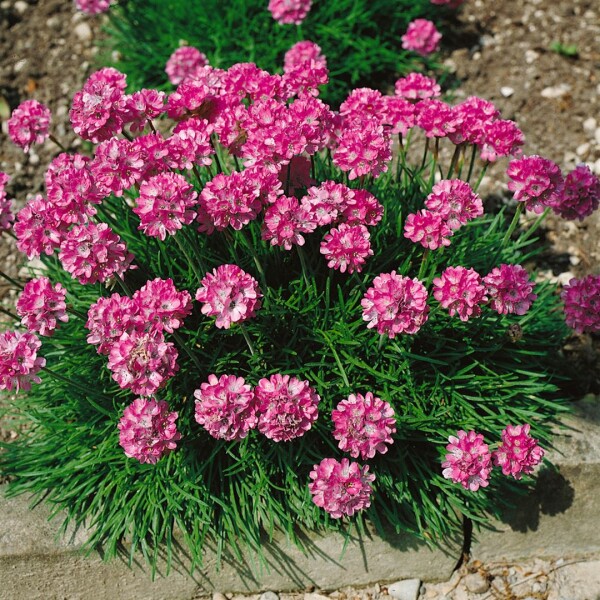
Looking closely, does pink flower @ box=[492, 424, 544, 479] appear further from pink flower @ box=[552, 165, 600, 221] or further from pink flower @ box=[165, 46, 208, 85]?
pink flower @ box=[165, 46, 208, 85]

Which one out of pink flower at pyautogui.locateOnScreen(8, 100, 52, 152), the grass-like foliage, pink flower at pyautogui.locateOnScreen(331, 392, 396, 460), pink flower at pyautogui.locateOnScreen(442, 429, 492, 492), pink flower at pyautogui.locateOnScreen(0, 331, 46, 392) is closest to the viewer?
pink flower at pyautogui.locateOnScreen(0, 331, 46, 392)

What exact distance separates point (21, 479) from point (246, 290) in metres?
1.48

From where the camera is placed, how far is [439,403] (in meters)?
2.90

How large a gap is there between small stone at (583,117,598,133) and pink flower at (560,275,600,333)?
1.78 meters

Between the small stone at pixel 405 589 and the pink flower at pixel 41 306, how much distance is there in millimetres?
1729

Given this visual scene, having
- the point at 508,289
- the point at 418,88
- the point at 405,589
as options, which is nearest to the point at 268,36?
the point at 418,88

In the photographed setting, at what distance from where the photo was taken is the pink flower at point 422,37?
167 inches

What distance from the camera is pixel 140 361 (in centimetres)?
222

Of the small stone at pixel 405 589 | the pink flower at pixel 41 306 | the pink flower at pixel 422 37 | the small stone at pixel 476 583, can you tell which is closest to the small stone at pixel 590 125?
the pink flower at pixel 422 37

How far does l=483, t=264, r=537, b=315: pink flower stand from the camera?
2539 millimetres

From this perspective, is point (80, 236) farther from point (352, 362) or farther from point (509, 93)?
point (509, 93)

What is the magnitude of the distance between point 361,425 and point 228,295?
2.04 feet

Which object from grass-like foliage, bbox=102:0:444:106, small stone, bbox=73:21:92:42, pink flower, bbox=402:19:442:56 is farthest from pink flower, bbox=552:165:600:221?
small stone, bbox=73:21:92:42

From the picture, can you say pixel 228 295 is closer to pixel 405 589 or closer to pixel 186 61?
pixel 405 589
